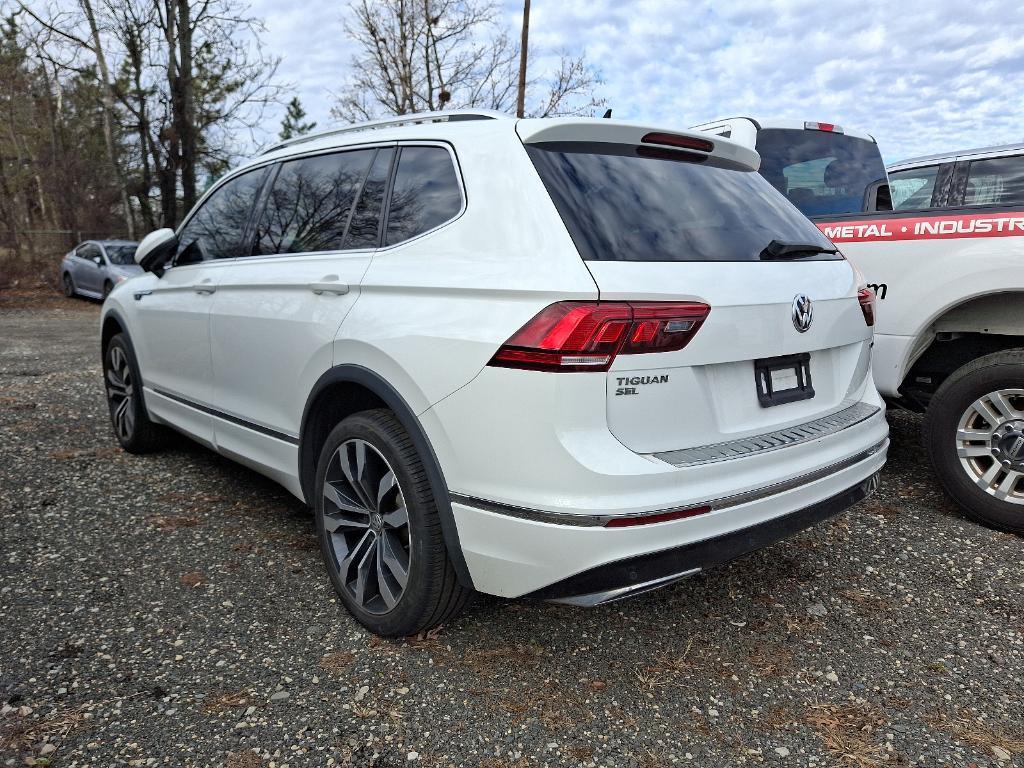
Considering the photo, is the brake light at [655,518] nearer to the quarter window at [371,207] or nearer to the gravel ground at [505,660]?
the gravel ground at [505,660]

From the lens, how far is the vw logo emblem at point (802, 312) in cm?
238

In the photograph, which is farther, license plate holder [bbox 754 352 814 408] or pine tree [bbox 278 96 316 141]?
pine tree [bbox 278 96 316 141]

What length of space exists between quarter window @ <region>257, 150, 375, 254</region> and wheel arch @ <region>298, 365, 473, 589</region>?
0.59 meters

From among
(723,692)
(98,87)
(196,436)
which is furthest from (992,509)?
(98,87)

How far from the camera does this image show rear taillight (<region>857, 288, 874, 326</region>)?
109 inches

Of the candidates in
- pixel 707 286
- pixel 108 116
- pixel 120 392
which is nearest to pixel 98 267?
pixel 108 116

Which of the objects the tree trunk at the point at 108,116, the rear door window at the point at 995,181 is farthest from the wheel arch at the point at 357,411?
the tree trunk at the point at 108,116

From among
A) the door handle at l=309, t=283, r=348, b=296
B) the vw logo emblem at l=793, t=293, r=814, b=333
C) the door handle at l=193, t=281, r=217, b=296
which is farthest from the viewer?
the door handle at l=193, t=281, r=217, b=296

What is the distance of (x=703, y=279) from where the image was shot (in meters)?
2.17

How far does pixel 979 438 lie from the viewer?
3602 mm

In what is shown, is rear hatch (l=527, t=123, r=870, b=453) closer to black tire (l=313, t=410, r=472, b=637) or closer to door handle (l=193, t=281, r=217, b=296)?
black tire (l=313, t=410, r=472, b=637)

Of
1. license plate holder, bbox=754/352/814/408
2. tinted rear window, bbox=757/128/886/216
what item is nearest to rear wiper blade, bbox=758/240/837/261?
license plate holder, bbox=754/352/814/408

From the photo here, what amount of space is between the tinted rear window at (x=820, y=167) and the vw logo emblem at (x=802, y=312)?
8.55 feet

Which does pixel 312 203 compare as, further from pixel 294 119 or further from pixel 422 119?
pixel 294 119
